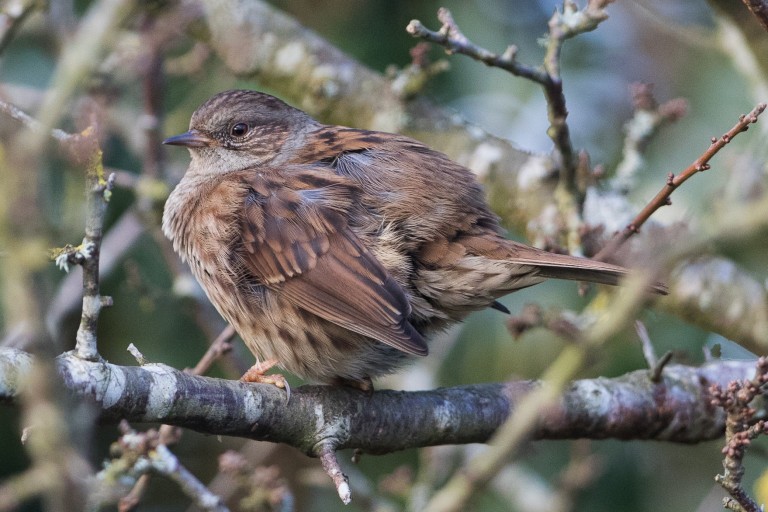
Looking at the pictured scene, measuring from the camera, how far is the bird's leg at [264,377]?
357 cm

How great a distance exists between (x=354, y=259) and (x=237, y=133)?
1.35 m

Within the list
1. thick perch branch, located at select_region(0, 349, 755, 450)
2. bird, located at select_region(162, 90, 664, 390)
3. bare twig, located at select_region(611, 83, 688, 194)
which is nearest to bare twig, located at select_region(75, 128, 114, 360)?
thick perch branch, located at select_region(0, 349, 755, 450)

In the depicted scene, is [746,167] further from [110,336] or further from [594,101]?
[110,336]

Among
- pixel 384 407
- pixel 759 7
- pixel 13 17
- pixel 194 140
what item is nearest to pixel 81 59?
pixel 13 17

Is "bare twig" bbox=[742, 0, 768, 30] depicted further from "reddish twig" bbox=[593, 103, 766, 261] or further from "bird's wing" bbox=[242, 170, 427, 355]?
"bird's wing" bbox=[242, 170, 427, 355]

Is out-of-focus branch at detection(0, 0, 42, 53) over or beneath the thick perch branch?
over

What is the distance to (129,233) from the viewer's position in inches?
218

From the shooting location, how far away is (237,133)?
4.93m

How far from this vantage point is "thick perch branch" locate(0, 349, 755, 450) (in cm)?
281

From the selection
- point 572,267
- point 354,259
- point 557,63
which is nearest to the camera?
point 572,267

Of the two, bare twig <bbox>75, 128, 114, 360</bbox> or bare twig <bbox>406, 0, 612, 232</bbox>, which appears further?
bare twig <bbox>406, 0, 612, 232</bbox>

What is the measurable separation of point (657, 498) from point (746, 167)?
246cm

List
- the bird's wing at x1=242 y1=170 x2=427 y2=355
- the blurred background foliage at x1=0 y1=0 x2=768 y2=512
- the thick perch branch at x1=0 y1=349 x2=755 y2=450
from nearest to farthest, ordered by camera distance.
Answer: the thick perch branch at x1=0 y1=349 x2=755 y2=450 → the bird's wing at x1=242 y1=170 x2=427 y2=355 → the blurred background foliage at x1=0 y1=0 x2=768 y2=512

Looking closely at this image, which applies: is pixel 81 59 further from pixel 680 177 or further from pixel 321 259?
pixel 680 177
